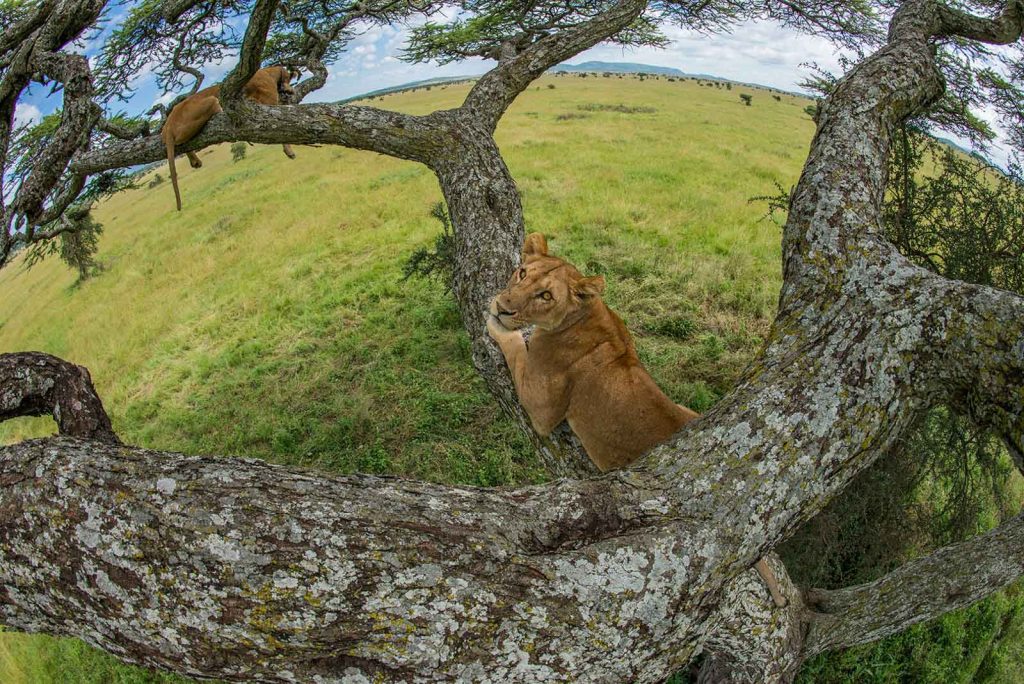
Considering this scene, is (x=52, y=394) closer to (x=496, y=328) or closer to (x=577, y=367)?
(x=496, y=328)

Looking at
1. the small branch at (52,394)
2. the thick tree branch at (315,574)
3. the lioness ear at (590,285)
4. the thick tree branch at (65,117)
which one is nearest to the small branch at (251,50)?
the thick tree branch at (65,117)

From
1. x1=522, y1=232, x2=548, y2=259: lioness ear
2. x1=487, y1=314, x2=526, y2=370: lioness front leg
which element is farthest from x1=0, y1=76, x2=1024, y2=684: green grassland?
x1=522, y1=232, x2=548, y2=259: lioness ear

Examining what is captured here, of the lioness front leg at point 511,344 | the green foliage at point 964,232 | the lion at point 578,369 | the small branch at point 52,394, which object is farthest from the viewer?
the green foliage at point 964,232

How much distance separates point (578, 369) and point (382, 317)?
9165 mm

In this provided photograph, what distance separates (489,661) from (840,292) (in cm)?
216

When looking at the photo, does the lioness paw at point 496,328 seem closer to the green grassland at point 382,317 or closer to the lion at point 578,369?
the lion at point 578,369

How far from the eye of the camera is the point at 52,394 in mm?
3068

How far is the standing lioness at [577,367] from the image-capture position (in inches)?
134

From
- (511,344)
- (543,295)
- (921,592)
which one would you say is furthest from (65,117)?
(921,592)

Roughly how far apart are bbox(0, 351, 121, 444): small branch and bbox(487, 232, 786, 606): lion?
7.07 ft

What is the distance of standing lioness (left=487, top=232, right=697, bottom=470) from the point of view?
134 inches

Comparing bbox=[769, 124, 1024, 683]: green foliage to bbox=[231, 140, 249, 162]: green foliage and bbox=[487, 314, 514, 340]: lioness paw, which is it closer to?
bbox=[487, 314, 514, 340]: lioness paw

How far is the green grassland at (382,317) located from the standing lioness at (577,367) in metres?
4.11

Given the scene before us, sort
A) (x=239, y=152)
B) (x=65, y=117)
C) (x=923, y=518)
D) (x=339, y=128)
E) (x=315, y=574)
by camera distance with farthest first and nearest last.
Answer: (x=239, y=152) → (x=923, y=518) → (x=339, y=128) → (x=65, y=117) → (x=315, y=574)
